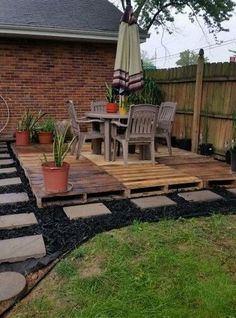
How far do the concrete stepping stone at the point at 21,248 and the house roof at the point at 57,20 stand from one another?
542cm

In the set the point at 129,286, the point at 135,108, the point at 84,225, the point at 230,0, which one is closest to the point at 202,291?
the point at 129,286

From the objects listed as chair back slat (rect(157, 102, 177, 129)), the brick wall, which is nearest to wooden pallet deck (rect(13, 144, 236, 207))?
chair back slat (rect(157, 102, 177, 129))

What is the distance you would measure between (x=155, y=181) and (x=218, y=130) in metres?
2.38

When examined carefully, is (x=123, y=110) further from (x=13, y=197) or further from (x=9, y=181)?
(x=13, y=197)

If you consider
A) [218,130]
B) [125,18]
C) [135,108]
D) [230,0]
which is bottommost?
[218,130]

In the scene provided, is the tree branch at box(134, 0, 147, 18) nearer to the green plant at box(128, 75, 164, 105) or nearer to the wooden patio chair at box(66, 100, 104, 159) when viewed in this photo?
the green plant at box(128, 75, 164, 105)

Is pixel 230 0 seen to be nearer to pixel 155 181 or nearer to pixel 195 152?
pixel 195 152

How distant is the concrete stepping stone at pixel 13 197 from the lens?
3.81 m

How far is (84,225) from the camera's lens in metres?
3.16

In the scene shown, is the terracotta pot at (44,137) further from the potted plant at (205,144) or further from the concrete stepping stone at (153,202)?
the concrete stepping stone at (153,202)

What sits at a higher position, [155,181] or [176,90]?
[176,90]

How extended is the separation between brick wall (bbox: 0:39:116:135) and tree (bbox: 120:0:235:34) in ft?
24.7

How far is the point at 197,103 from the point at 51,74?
141 inches

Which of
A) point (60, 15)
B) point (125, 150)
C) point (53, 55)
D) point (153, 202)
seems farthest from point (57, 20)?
point (153, 202)
